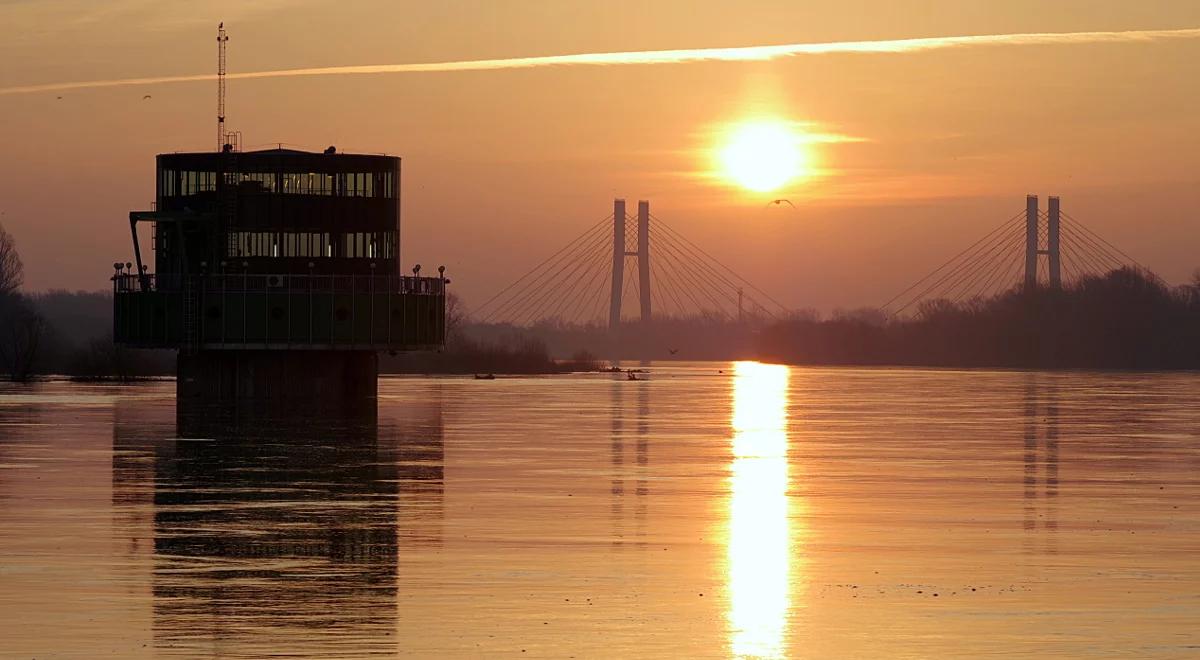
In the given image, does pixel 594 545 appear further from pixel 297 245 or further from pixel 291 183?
pixel 291 183

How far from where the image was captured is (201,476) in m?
45.9

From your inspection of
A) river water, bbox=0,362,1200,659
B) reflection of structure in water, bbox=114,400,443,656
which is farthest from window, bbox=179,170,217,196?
reflection of structure in water, bbox=114,400,443,656

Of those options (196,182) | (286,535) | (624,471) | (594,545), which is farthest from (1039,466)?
(196,182)

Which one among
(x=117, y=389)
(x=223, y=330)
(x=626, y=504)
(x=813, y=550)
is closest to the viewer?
(x=813, y=550)

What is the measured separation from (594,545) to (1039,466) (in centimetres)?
2349

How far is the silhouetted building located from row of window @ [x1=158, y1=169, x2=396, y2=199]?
0.06m

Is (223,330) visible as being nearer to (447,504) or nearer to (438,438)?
(438,438)

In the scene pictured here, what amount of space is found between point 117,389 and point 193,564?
106 meters

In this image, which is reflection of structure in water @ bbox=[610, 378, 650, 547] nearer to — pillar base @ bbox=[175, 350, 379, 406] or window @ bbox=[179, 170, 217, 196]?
pillar base @ bbox=[175, 350, 379, 406]

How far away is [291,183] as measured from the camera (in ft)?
354

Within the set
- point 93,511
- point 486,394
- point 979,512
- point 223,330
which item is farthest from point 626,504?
point 486,394

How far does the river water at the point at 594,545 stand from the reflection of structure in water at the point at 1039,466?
224 mm

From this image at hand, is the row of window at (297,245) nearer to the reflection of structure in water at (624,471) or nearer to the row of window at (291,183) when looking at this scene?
the row of window at (291,183)

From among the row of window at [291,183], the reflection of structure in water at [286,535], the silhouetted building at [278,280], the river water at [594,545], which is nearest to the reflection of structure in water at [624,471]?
the river water at [594,545]
